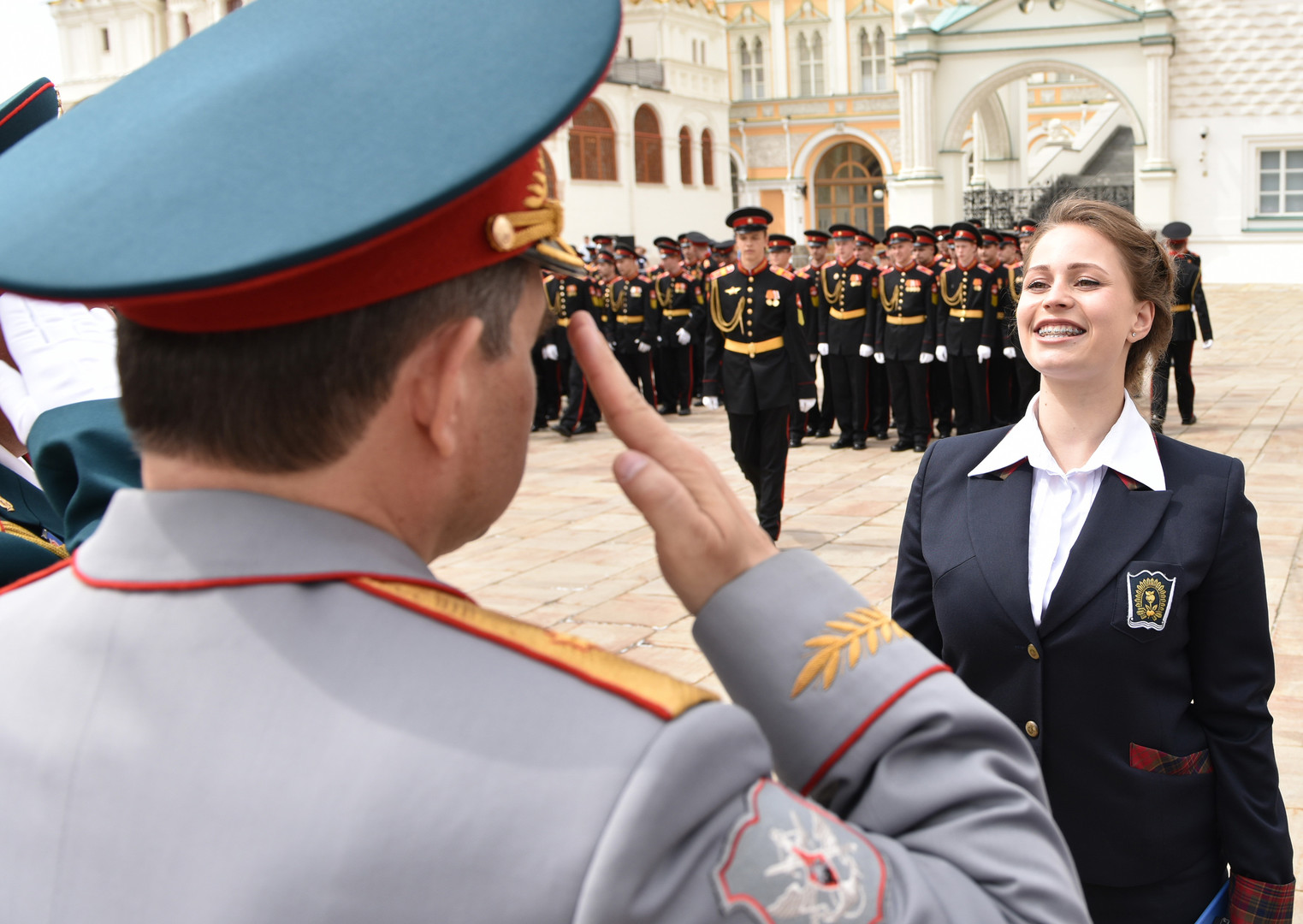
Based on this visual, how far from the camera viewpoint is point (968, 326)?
34.3 feet

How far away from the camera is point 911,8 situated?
83.4 feet

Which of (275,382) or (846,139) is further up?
(846,139)

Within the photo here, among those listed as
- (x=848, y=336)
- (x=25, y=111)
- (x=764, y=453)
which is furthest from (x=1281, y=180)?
(x=25, y=111)

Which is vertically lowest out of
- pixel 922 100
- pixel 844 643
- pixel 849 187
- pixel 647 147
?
pixel 844 643

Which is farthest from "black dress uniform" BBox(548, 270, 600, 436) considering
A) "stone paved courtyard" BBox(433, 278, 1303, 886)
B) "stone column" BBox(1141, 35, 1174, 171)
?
"stone column" BBox(1141, 35, 1174, 171)

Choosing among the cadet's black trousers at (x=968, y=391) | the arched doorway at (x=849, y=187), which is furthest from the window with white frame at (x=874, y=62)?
the cadet's black trousers at (x=968, y=391)

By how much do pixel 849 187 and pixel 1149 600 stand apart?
42.3 m

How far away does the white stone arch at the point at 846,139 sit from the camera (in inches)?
1634

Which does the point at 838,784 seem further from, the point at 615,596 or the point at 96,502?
the point at 615,596

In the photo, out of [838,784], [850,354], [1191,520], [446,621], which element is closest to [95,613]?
[446,621]

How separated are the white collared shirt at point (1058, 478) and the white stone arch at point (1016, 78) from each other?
83.0 feet

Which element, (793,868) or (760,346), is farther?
(760,346)

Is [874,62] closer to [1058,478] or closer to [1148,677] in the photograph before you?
[1058,478]

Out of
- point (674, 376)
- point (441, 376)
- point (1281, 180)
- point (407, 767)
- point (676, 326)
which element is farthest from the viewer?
point (1281, 180)
